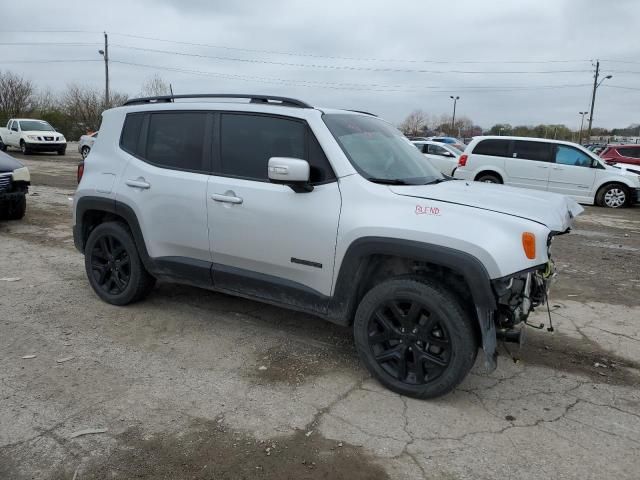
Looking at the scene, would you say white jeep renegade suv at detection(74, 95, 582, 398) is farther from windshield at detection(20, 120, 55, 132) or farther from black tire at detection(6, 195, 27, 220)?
windshield at detection(20, 120, 55, 132)

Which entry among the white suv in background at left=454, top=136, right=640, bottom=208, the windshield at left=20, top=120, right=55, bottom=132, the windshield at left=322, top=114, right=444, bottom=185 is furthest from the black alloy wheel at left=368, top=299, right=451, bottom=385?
the windshield at left=20, top=120, right=55, bottom=132

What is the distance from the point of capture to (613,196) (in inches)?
565

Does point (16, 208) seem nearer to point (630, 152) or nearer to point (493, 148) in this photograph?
point (493, 148)

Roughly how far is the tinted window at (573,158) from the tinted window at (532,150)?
0.93 feet

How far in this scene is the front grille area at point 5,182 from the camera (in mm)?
8578

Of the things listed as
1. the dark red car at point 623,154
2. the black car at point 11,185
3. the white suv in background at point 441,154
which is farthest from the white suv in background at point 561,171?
the black car at point 11,185

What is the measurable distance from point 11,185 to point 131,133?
517 cm

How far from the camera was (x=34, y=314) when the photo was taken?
493 centimetres

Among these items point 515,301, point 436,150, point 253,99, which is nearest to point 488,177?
point 436,150

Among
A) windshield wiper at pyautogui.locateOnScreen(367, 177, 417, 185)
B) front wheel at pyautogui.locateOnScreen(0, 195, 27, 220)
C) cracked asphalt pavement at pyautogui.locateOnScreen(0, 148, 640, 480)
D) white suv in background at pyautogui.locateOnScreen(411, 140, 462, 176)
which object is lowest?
cracked asphalt pavement at pyautogui.locateOnScreen(0, 148, 640, 480)

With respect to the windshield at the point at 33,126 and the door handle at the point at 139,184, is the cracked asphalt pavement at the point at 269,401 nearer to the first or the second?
the door handle at the point at 139,184

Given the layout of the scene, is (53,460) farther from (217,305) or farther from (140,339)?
(217,305)

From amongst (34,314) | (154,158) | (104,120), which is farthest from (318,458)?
(104,120)

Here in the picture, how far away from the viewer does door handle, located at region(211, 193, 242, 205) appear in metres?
4.05
